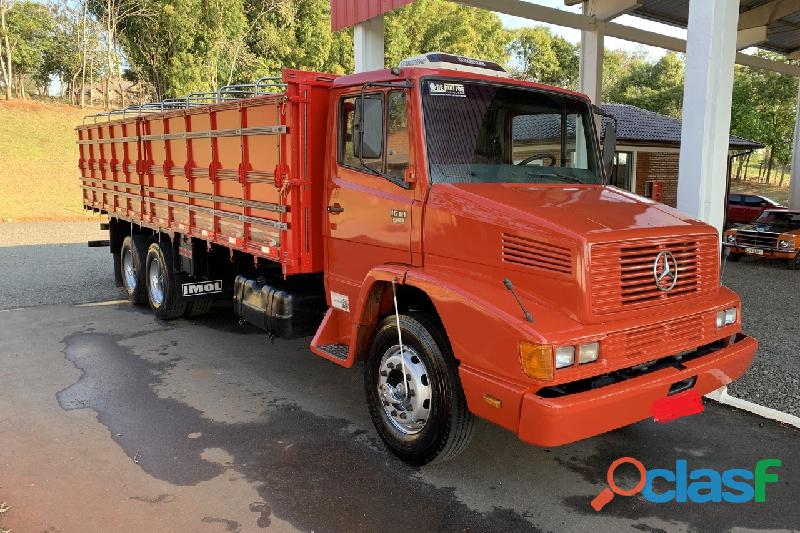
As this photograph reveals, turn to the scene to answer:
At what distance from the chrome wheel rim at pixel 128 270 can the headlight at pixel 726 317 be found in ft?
24.8

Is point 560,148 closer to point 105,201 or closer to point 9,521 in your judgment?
point 9,521

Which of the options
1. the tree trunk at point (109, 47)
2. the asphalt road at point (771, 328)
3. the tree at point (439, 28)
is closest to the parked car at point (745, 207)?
the asphalt road at point (771, 328)

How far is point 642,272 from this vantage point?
12.1 ft

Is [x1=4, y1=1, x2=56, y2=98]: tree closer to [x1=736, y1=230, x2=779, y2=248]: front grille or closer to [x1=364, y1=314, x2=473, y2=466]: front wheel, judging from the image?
[x1=736, y1=230, x2=779, y2=248]: front grille

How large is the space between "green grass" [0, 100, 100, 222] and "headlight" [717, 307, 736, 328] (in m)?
23.9

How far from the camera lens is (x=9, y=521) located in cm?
356

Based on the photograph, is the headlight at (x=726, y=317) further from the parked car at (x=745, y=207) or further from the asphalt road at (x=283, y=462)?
the parked car at (x=745, y=207)

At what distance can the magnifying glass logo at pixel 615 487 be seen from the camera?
3.80 m

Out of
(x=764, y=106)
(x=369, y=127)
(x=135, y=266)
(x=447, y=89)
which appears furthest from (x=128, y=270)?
(x=764, y=106)

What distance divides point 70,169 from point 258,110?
93.4ft

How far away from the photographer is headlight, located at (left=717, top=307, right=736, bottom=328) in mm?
4133

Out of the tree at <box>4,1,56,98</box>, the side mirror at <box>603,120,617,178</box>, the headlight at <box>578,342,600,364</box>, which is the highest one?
the tree at <box>4,1,56,98</box>

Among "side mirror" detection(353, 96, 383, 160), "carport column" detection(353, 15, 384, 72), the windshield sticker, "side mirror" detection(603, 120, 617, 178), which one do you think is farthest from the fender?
"carport column" detection(353, 15, 384, 72)

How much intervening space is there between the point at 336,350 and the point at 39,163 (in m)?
30.0
